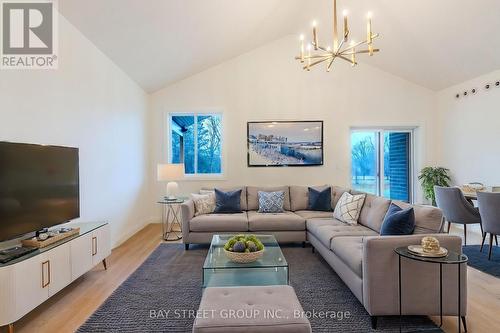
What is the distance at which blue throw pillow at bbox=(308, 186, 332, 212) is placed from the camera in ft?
14.2

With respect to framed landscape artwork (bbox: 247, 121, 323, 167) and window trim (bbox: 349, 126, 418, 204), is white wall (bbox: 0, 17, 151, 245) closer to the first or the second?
framed landscape artwork (bbox: 247, 121, 323, 167)

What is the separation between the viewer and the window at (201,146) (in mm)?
5504

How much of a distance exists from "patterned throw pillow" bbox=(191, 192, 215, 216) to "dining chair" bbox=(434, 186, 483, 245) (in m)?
3.54

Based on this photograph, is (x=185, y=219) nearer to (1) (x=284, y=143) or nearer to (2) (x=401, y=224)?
(1) (x=284, y=143)

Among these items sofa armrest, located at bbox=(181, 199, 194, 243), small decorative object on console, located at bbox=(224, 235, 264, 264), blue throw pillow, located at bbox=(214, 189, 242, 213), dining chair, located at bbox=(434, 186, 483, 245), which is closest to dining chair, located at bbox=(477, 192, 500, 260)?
dining chair, located at bbox=(434, 186, 483, 245)

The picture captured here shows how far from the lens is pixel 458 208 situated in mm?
3867

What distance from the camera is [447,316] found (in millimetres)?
2139

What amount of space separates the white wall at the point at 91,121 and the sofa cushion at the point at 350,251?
9.60ft

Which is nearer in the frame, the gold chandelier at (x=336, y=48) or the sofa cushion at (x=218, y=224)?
the gold chandelier at (x=336, y=48)

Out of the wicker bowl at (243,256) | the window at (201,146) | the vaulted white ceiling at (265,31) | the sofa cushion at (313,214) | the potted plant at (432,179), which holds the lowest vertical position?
the wicker bowl at (243,256)

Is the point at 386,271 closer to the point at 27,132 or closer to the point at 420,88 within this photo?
→ the point at 27,132

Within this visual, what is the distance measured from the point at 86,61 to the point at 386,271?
12.9 ft

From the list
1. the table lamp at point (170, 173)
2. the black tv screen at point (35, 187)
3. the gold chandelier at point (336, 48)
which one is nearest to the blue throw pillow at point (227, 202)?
the table lamp at point (170, 173)

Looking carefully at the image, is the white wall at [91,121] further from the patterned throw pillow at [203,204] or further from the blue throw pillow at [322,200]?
the blue throw pillow at [322,200]
